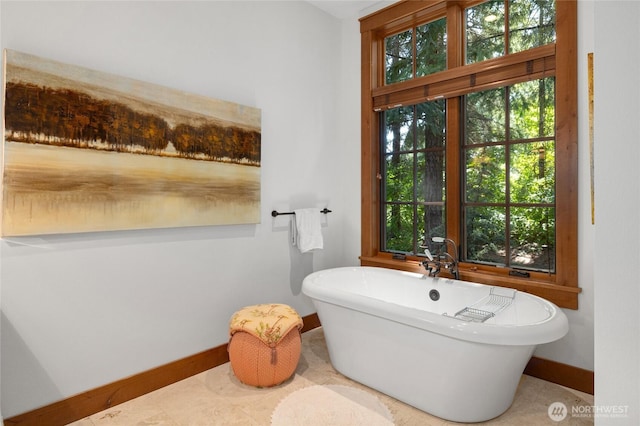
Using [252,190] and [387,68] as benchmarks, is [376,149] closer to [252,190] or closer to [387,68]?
[387,68]

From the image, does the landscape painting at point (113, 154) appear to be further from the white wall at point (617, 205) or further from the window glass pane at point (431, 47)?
the white wall at point (617, 205)

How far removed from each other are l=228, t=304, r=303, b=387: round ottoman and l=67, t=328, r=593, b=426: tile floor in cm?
8

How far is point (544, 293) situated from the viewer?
2332mm

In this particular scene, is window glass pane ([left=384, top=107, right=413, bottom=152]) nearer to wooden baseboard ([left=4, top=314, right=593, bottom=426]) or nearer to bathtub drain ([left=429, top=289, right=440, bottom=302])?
bathtub drain ([left=429, top=289, right=440, bottom=302])

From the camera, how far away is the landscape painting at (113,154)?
5.77 feet

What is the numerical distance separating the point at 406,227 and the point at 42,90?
8.63 ft

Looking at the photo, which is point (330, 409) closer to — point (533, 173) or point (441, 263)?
point (441, 263)

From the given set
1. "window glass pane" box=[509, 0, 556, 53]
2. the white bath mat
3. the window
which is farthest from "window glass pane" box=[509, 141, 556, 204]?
the white bath mat

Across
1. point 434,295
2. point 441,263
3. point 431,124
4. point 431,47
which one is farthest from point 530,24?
point 434,295

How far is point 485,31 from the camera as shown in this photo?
2684 millimetres

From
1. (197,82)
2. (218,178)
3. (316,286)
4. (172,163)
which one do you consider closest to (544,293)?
(316,286)

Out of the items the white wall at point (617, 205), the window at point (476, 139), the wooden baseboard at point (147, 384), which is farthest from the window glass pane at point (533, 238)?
the white wall at point (617, 205)

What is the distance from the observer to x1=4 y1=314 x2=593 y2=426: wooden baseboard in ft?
6.15

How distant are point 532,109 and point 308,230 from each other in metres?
1.82
